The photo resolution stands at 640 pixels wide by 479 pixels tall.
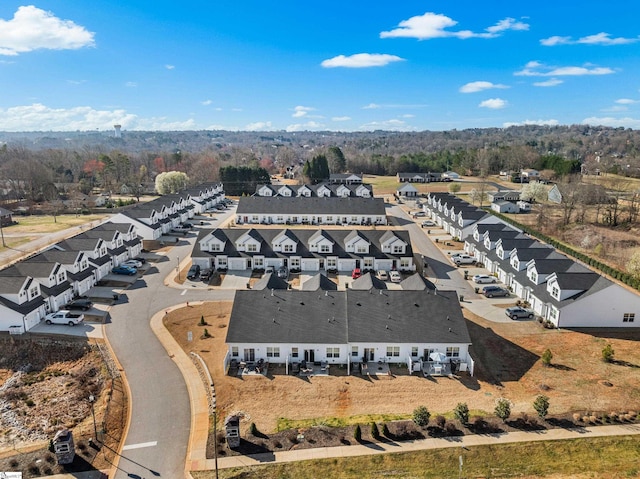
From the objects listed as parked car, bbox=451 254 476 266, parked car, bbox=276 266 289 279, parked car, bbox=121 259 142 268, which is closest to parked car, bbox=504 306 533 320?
parked car, bbox=451 254 476 266

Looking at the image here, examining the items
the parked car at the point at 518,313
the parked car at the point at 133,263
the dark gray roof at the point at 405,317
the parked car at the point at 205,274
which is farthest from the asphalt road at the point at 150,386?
the parked car at the point at 518,313

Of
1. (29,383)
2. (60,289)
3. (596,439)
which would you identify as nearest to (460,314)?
(596,439)

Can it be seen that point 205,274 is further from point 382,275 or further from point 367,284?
point 382,275

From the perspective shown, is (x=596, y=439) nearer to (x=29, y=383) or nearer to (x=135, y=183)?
(x=29, y=383)

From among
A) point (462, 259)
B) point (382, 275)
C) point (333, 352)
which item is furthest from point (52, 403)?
point (462, 259)

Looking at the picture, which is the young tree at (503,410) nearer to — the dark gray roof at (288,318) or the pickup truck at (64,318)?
the dark gray roof at (288,318)

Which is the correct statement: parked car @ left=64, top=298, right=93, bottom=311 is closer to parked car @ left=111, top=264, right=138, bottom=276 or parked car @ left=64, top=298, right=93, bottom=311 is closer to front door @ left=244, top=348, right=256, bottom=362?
parked car @ left=111, top=264, right=138, bottom=276
